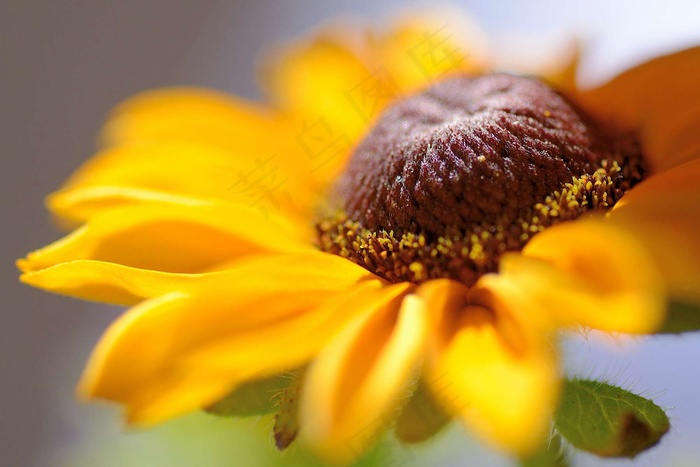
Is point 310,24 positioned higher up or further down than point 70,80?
further down

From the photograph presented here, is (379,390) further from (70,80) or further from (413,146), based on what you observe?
(70,80)

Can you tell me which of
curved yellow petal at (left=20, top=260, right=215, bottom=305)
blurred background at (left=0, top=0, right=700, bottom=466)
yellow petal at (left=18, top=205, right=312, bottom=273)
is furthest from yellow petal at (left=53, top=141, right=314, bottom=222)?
blurred background at (left=0, top=0, right=700, bottom=466)

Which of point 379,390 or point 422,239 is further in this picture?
point 422,239

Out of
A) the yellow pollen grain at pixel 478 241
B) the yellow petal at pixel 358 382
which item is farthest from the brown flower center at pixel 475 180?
the yellow petal at pixel 358 382

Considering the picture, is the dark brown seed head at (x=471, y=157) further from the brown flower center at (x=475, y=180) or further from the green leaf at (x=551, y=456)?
the green leaf at (x=551, y=456)

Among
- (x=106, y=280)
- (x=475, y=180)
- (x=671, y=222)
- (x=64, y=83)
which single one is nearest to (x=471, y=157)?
(x=475, y=180)

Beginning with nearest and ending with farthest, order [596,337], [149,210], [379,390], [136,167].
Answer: [379,390] → [596,337] → [149,210] → [136,167]

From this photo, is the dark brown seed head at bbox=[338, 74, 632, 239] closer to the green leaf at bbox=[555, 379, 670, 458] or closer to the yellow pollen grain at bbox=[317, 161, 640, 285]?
the yellow pollen grain at bbox=[317, 161, 640, 285]

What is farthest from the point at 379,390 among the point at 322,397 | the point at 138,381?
the point at 138,381

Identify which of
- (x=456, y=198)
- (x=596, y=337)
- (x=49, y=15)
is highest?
(x=49, y=15)
